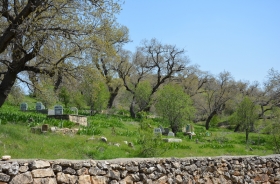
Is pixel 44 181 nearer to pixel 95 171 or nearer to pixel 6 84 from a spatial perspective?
pixel 95 171

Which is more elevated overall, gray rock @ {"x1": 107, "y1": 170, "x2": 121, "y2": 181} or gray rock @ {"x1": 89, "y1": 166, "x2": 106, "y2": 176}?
gray rock @ {"x1": 89, "y1": 166, "x2": 106, "y2": 176}

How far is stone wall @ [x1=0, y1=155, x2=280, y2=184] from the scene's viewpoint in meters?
4.74

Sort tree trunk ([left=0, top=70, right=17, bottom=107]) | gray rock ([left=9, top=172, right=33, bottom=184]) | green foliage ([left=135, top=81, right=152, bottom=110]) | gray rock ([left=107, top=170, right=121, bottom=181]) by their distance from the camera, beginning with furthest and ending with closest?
1. green foliage ([left=135, top=81, right=152, bottom=110])
2. tree trunk ([left=0, top=70, right=17, bottom=107])
3. gray rock ([left=107, top=170, right=121, bottom=181])
4. gray rock ([left=9, top=172, right=33, bottom=184])

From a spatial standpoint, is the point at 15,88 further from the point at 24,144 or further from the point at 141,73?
the point at 141,73

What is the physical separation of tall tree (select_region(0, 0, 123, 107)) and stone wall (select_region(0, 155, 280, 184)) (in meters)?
6.84

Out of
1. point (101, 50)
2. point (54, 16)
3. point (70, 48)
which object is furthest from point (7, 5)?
point (101, 50)

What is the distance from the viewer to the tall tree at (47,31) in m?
11.6

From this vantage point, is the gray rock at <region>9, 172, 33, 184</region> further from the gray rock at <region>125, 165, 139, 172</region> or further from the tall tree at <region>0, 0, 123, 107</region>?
the tall tree at <region>0, 0, 123, 107</region>

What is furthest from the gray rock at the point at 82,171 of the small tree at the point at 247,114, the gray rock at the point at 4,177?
the small tree at the point at 247,114

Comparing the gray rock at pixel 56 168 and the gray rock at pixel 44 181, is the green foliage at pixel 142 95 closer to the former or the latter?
the gray rock at pixel 56 168

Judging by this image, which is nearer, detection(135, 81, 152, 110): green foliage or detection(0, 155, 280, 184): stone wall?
detection(0, 155, 280, 184): stone wall

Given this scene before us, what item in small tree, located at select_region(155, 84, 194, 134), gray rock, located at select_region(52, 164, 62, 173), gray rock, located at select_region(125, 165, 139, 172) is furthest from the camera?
small tree, located at select_region(155, 84, 194, 134)

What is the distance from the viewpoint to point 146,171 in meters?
6.42

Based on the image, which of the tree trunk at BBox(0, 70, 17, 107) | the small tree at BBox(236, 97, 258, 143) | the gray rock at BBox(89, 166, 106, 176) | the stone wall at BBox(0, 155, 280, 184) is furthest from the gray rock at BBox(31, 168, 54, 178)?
the small tree at BBox(236, 97, 258, 143)
